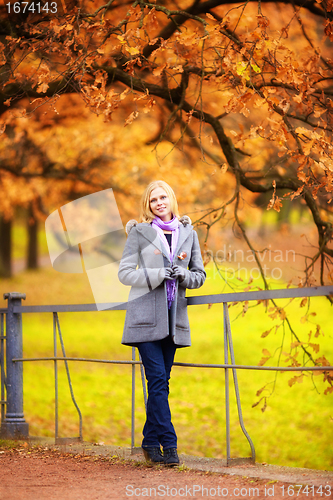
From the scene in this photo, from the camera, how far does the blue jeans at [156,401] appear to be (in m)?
3.45

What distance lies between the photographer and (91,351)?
1464 centimetres

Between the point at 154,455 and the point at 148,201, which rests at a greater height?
the point at 148,201

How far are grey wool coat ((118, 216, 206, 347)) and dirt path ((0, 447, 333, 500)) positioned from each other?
0.81 meters

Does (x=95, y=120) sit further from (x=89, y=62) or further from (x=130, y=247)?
(x=130, y=247)

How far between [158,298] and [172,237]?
0.45 meters

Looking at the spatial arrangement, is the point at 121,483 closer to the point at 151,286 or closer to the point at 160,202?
the point at 151,286

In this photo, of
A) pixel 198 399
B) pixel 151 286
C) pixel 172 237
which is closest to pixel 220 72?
pixel 172 237

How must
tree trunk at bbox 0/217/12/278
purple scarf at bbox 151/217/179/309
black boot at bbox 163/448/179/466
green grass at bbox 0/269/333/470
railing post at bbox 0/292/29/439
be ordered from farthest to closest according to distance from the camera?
tree trunk at bbox 0/217/12/278, green grass at bbox 0/269/333/470, railing post at bbox 0/292/29/439, purple scarf at bbox 151/217/179/309, black boot at bbox 163/448/179/466

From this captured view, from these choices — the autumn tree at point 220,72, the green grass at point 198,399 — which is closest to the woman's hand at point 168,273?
the autumn tree at point 220,72

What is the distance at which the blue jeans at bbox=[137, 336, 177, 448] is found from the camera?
3.45 m

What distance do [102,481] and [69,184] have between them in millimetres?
11685

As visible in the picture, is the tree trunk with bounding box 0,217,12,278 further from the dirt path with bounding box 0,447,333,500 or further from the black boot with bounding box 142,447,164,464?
the black boot with bounding box 142,447,164,464

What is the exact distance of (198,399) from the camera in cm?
1192

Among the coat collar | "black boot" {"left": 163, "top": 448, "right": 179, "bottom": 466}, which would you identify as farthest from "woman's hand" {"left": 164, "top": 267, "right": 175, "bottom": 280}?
"black boot" {"left": 163, "top": 448, "right": 179, "bottom": 466}
